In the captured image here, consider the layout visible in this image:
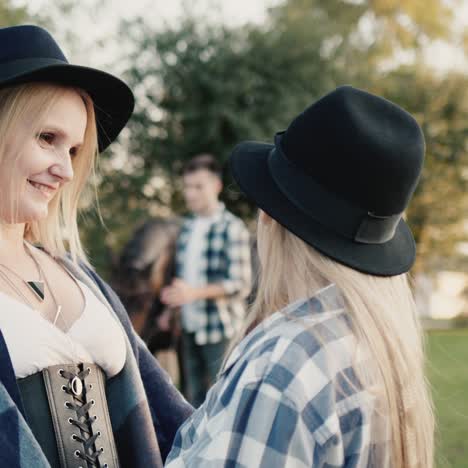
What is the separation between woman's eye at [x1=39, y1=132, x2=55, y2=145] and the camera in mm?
1904

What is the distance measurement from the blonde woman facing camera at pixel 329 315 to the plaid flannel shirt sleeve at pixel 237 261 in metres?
3.55

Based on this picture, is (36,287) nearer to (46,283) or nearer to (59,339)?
(46,283)

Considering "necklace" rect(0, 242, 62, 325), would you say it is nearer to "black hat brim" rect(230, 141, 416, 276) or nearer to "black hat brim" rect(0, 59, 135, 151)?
"black hat brim" rect(0, 59, 135, 151)

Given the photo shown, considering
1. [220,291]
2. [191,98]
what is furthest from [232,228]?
[191,98]

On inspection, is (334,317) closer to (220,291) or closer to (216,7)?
(220,291)

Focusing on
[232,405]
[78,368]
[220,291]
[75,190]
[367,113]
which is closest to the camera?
[232,405]

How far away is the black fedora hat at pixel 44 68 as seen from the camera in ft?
5.93

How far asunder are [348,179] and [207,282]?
155 inches

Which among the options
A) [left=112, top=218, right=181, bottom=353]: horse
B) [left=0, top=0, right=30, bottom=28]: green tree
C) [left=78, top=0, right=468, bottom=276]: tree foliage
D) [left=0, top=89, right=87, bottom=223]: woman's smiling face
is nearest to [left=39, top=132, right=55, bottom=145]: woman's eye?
[left=0, top=89, right=87, bottom=223]: woman's smiling face

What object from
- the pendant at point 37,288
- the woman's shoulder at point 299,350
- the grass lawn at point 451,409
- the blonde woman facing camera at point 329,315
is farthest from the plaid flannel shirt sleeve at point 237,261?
the woman's shoulder at point 299,350

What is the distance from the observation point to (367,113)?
1.61 metres

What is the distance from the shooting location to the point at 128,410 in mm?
2068

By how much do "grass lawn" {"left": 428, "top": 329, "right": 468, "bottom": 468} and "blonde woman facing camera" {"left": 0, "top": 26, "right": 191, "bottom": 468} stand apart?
95 centimetres

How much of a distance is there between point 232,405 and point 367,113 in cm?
72
